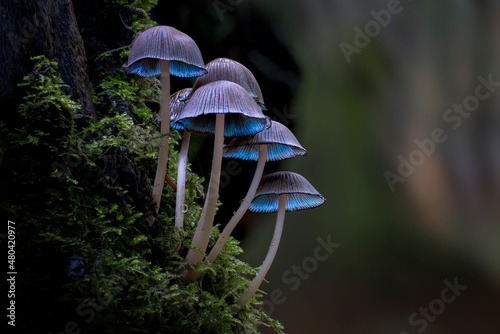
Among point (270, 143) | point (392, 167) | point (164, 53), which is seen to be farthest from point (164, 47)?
point (392, 167)

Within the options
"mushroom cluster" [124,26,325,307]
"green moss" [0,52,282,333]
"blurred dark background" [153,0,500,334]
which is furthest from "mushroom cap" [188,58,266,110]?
"blurred dark background" [153,0,500,334]

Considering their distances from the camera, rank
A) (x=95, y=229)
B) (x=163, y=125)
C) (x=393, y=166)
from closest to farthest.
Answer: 1. (x=95, y=229)
2. (x=163, y=125)
3. (x=393, y=166)

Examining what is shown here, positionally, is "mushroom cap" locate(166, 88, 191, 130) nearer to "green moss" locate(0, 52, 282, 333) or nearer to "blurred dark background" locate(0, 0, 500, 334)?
"green moss" locate(0, 52, 282, 333)

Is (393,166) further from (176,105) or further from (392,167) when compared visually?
(176,105)

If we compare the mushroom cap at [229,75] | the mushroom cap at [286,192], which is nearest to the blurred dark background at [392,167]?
the mushroom cap at [286,192]

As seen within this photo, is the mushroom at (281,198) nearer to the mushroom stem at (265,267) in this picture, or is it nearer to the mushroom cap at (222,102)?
Answer: the mushroom stem at (265,267)
